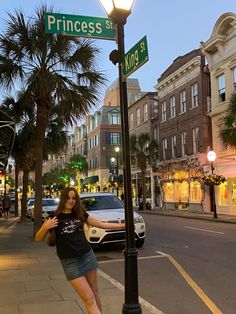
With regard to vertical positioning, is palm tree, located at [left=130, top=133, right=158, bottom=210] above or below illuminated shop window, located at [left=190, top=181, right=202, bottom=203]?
above

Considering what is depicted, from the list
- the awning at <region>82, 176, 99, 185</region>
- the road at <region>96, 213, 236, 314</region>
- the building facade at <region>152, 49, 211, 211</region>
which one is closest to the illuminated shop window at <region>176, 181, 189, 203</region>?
the building facade at <region>152, 49, 211, 211</region>

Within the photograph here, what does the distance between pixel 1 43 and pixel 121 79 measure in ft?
39.4

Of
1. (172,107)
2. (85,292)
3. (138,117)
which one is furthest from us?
(138,117)

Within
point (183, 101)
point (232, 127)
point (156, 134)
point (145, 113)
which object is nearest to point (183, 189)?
point (183, 101)

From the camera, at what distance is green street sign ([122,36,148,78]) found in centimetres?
571

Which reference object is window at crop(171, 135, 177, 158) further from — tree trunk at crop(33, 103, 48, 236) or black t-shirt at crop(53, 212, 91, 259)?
black t-shirt at crop(53, 212, 91, 259)

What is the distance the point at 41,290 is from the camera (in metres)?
8.24

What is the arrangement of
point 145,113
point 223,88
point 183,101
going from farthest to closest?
point 145,113
point 183,101
point 223,88

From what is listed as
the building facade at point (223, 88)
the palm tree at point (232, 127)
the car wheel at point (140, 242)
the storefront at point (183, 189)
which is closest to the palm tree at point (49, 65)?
the car wheel at point (140, 242)

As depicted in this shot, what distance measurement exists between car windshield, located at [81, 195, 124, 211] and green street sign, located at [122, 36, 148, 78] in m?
9.30

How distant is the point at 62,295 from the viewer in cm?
775

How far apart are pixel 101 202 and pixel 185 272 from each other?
18.8 feet

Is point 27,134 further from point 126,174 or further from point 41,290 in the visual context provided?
point 126,174

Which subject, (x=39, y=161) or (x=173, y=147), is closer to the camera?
(x=39, y=161)
